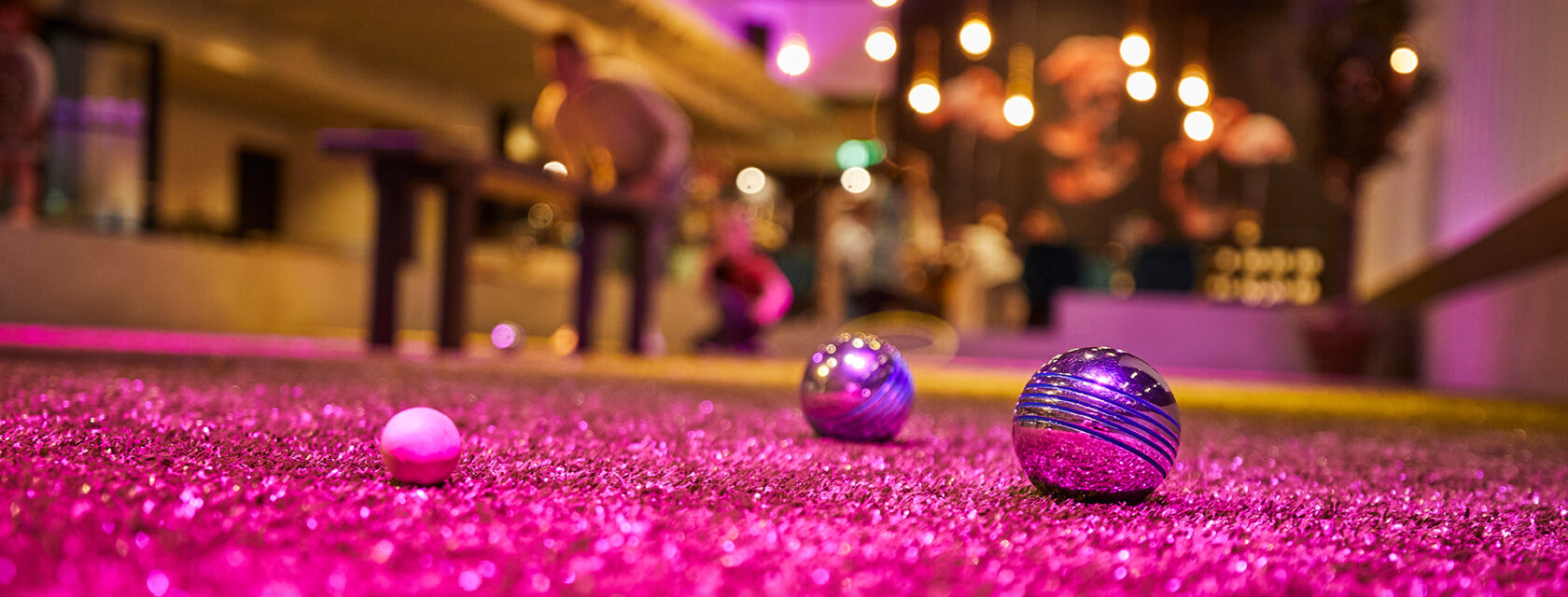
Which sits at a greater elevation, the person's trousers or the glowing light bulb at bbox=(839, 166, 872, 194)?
the glowing light bulb at bbox=(839, 166, 872, 194)

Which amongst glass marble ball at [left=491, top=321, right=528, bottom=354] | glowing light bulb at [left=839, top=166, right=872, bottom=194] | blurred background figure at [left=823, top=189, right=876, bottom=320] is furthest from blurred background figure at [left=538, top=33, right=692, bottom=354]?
glowing light bulb at [left=839, top=166, right=872, bottom=194]

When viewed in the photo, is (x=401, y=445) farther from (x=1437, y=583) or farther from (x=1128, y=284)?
(x=1128, y=284)

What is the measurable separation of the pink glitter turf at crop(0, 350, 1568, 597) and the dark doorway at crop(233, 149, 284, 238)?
37.4 ft

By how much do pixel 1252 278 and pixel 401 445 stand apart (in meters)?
12.2

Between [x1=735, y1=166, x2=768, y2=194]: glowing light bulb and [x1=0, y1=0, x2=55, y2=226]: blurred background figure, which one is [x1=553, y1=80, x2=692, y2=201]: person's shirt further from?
[x1=735, y1=166, x2=768, y2=194]: glowing light bulb

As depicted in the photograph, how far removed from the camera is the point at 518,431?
195 centimetres

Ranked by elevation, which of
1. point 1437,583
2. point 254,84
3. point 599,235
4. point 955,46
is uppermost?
point 955,46

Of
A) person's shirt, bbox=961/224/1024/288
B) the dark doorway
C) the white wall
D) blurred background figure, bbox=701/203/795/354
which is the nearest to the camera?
the white wall

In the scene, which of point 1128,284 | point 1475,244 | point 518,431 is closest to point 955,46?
point 1128,284

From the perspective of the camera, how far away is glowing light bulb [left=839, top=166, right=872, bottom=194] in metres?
14.2

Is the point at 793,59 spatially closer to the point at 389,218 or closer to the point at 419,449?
the point at 389,218

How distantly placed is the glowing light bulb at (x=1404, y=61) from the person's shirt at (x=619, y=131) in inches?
166

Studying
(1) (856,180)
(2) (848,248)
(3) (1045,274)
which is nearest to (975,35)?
(3) (1045,274)

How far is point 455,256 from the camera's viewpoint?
461 cm
